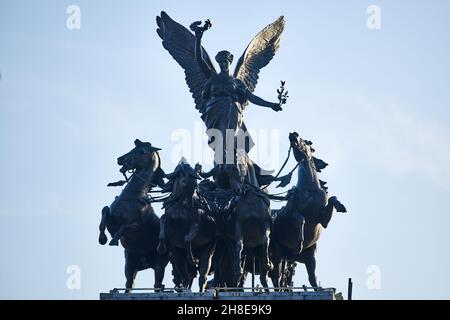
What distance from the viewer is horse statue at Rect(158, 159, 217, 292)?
50.5 meters

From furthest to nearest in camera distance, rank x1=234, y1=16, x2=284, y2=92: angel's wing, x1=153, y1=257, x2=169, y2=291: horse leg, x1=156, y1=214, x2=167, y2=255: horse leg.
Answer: x1=234, y1=16, x2=284, y2=92: angel's wing
x1=153, y1=257, x2=169, y2=291: horse leg
x1=156, y1=214, x2=167, y2=255: horse leg

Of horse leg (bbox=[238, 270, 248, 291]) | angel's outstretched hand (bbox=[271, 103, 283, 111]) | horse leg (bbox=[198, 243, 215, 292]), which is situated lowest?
horse leg (bbox=[238, 270, 248, 291])

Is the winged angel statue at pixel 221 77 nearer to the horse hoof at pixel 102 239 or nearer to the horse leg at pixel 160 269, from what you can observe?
the horse leg at pixel 160 269

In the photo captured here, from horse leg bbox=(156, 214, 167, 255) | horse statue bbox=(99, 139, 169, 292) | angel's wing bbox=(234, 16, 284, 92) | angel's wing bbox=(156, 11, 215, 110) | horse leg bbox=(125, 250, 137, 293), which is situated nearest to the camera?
horse leg bbox=(156, 214, 167, 255)

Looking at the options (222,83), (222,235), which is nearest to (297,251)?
(222,235)

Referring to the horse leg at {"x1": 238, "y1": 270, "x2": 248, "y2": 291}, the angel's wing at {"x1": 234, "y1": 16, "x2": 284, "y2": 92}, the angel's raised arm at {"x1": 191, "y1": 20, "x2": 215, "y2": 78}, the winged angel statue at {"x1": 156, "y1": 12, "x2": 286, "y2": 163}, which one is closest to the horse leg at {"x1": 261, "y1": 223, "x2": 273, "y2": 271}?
the horse leg at {"x1": 238, "y1": 270, "x2": 248, "y2": 291}

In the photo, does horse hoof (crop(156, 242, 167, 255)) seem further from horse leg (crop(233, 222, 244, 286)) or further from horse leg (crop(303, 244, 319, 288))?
horse leg (crop(303, 244, 319, 288))

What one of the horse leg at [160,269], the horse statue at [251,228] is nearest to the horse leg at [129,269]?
the horse leg at [160,269]

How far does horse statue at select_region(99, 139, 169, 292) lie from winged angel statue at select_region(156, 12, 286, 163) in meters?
2.30

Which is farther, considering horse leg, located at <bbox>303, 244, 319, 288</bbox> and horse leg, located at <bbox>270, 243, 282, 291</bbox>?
horse leg, located at <bbox>270, 243, 282, 291</bbox>

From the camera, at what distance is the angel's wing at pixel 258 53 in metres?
56.6

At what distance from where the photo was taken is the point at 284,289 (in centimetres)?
4934

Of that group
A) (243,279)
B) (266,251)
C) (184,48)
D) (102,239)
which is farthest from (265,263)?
(184,48)
